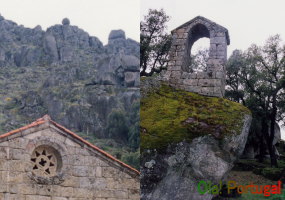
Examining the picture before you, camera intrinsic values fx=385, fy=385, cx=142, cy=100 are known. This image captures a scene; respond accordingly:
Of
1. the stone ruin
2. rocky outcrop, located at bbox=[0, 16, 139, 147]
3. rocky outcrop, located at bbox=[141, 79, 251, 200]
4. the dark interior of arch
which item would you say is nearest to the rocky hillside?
rocky outcrop, located at bbox=[0, 16, 139, 147]

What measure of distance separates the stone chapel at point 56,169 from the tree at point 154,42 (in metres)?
8.80

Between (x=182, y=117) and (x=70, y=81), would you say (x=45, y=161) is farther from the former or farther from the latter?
(x=70, y=81)

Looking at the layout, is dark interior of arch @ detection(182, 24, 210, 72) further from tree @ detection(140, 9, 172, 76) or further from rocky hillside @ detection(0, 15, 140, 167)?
rocky hillside @ detection(0, 15, 140, 167)

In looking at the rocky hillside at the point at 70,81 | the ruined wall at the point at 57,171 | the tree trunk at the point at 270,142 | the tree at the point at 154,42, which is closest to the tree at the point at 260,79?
the tree trunk at the point at 270,142

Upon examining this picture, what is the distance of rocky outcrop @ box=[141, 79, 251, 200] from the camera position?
6672 mm

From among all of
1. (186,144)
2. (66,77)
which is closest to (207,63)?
(186,144)

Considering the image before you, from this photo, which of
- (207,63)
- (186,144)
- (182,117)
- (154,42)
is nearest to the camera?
(186,144)

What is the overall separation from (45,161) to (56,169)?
0.26 meters

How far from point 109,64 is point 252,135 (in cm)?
6555

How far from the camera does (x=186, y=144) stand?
277 inches

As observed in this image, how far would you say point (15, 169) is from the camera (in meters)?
6.72

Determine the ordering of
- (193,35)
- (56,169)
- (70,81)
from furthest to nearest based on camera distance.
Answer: (70,81) → (193,35) → (56,169)

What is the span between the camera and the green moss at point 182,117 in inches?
283

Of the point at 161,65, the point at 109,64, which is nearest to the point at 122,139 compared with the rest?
the point at 109,64
